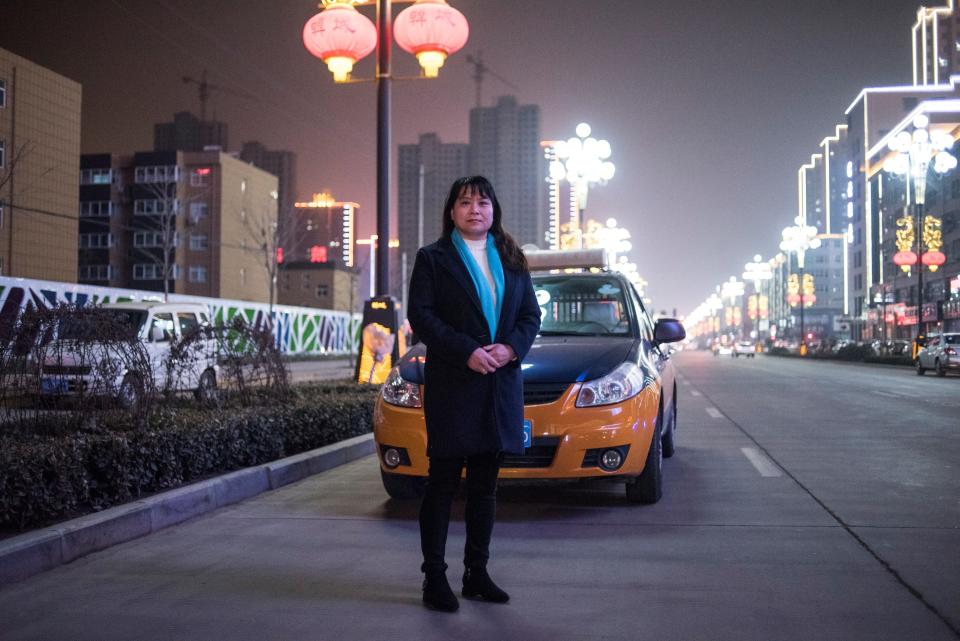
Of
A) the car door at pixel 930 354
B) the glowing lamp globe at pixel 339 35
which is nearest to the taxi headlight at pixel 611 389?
the glowing lamp globe at pixel 339 35

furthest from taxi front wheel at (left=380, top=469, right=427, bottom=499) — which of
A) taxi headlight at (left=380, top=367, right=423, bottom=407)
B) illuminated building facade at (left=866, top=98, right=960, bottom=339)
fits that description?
illuminated building facade at (left=866, top=98, right=960, bottom=339)

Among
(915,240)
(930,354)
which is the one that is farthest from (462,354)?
(915,240)

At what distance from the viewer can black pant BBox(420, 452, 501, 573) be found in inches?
175

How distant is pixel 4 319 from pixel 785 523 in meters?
5.66

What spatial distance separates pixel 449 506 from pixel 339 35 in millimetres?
10531

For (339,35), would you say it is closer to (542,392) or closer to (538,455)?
(542,392)

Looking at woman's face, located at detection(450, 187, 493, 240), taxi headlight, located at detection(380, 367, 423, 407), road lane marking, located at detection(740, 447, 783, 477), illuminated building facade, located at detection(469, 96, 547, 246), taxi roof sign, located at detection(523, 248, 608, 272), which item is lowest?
road lane marking, located at detection(740, 447, 783, 477)

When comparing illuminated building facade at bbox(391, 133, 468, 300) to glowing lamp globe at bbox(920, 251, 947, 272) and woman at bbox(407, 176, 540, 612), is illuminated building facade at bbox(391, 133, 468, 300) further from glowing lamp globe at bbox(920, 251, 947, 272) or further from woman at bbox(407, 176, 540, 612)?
woman at bbox(407, 176, 540, 612)

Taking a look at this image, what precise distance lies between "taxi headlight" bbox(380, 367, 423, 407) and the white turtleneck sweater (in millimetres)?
2123

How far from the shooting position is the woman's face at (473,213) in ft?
14.8

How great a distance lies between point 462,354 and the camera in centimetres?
423

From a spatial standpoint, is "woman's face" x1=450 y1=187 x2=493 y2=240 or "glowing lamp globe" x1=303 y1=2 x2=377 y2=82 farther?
"glowing lamp globe" x1=303 y1=2 x2=377 y2=82

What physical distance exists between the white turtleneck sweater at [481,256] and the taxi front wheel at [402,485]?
273 centimetres

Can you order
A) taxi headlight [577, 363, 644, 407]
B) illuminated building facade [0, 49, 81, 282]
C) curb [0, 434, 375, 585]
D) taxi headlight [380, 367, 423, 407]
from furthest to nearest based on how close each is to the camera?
1. illuminated building facade [0, 49, 81, 282]
2. taxi headlight [380, 367, 423, 407]
3. taxi headlight [577, 363, 644, 407]
4. curb [0, 434, 375, 585]
